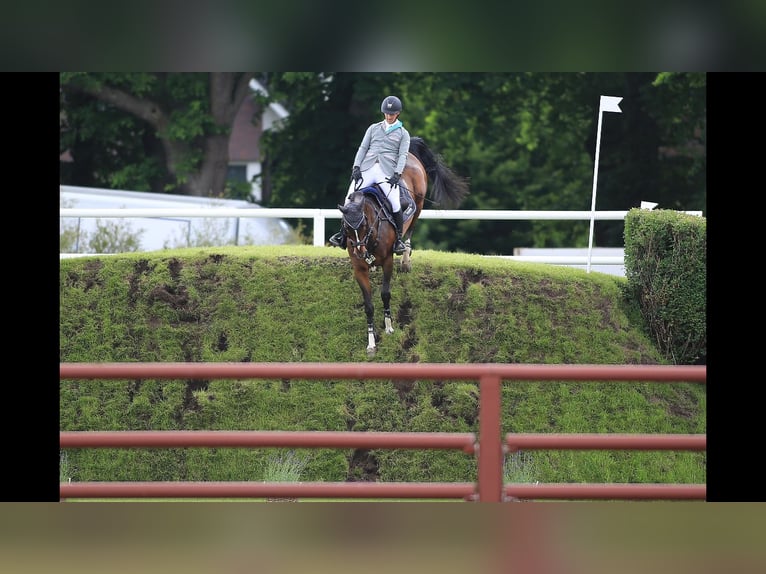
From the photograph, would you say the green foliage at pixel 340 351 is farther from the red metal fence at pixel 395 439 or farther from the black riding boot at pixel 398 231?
the red metal fence at pixel 395 439

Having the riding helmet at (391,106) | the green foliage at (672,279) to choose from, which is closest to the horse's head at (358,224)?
the riding helmet at (391,106)

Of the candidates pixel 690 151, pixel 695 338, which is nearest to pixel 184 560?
pixel 695 338

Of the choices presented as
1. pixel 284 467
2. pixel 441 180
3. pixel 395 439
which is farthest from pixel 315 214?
pixel 395 439

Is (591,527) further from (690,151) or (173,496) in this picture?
(690,151)

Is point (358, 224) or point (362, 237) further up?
point (358, 224)

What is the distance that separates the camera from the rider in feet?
38.8

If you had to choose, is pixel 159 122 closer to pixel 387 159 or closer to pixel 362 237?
pixel 387 159

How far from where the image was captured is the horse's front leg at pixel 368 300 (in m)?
11.8

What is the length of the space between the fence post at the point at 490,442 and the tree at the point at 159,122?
19896mm

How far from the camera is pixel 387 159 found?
1195 centimetres

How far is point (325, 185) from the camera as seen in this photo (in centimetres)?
2645

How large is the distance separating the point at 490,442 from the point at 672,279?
8.45 m

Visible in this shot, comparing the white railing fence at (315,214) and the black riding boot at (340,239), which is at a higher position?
the white railing fence at (315,214)
